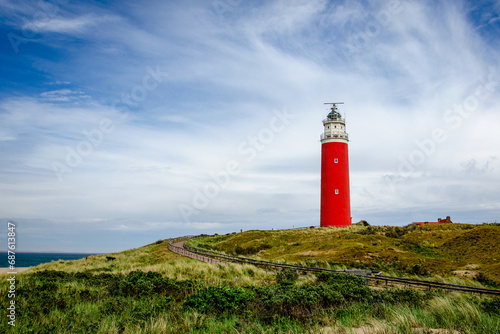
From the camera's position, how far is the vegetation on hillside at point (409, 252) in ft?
74.4

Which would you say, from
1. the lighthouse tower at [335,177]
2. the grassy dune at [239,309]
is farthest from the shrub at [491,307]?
the lighthouse tower at [335,177]

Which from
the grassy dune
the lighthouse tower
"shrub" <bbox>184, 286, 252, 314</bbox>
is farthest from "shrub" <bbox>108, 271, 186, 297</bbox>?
the lighthouse tower

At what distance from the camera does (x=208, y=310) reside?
35.0ft

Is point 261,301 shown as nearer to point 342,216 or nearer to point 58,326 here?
point 58,326

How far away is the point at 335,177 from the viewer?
45625 millimetres

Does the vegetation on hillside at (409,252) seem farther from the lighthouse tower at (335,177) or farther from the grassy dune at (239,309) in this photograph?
the grassy dune at (239,309)

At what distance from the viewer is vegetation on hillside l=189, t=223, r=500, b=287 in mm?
22688

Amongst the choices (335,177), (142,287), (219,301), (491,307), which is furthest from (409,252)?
(142,287)

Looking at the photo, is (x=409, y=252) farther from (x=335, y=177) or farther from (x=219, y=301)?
(x=219, y=301)

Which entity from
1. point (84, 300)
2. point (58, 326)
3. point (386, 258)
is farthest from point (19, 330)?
point (386, 258)

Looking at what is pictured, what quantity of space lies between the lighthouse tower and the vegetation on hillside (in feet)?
13.5

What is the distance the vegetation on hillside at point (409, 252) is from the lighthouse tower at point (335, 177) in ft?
13.5

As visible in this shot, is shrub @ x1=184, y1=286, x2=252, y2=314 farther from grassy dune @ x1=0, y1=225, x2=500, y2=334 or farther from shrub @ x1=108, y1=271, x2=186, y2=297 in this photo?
shrub @ x1=108, y1=271, x2=186, y2=297

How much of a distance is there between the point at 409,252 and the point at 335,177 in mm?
17921
